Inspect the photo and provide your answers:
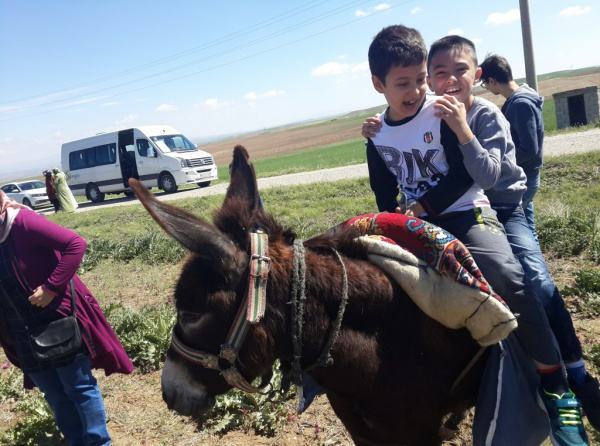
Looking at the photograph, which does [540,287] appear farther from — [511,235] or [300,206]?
[300,206]

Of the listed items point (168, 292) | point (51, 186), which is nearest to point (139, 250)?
point (168, 292)

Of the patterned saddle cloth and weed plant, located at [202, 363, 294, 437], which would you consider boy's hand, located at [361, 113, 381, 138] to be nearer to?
the patterned saddle cloth

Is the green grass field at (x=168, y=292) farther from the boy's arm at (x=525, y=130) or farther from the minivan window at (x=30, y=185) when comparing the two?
the minivan window at (x=30, y=185)

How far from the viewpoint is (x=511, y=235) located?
2.64 m

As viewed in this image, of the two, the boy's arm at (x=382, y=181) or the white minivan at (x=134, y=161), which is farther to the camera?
the white minivan at (x=134, y=161)

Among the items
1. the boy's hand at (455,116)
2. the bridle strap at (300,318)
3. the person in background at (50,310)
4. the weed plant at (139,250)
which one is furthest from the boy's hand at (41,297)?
the weed plant at (139,250)

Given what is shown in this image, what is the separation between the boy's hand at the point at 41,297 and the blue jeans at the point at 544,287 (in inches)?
121

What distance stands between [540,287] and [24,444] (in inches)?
180

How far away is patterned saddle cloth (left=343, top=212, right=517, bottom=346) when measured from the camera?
2.03 metres

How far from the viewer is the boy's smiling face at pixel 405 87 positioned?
2363 millimetres

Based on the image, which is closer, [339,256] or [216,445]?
[339,256]

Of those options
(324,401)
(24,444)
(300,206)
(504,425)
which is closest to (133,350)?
(24,444)

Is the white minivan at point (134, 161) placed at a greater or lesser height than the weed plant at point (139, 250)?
greater

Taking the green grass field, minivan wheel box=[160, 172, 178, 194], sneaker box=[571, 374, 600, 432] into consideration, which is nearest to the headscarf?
the green grass field
